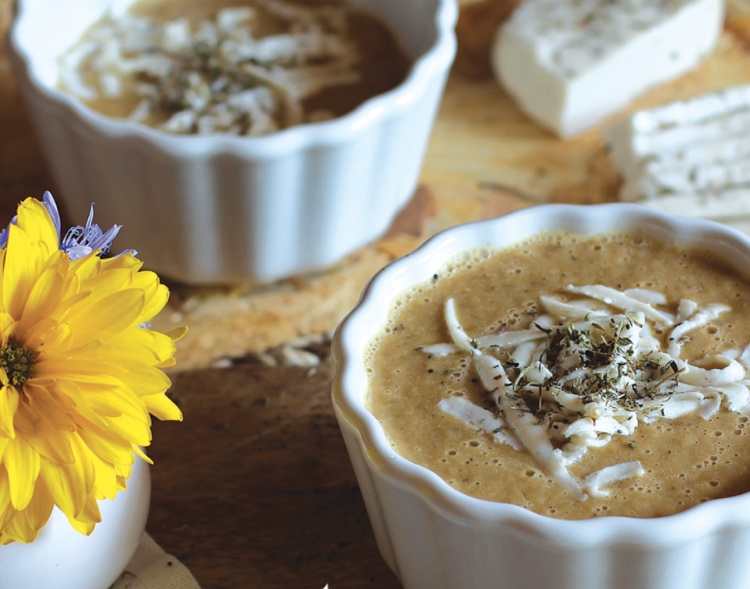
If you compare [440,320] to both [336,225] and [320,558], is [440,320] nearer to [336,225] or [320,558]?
[320,558]

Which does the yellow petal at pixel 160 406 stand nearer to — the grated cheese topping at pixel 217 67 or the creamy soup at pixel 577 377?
the creamy soup at pixel 577 377

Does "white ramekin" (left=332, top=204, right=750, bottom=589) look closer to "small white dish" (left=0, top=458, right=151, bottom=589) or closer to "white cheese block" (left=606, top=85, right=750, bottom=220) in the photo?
"small white dish" (left=0, top=458, right=151, bottom=589)

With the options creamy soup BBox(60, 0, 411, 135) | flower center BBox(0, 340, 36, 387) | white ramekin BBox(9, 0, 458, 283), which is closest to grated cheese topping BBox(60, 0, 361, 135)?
creamy soup BBox(60, 0, 411, 135)

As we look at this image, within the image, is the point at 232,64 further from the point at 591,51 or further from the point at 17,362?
the point at 17,362

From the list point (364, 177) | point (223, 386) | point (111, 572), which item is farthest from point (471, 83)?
point (111, 572)

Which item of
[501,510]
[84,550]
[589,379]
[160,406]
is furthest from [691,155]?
[84,550]

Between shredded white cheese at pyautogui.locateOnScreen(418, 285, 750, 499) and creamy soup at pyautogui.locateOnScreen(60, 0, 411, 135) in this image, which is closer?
shredded white cheese at pyautogui.locateOnScreen(418, 285, 750, 499)

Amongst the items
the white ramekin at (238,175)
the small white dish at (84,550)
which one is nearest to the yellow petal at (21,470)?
the small white dish at (84,550)
